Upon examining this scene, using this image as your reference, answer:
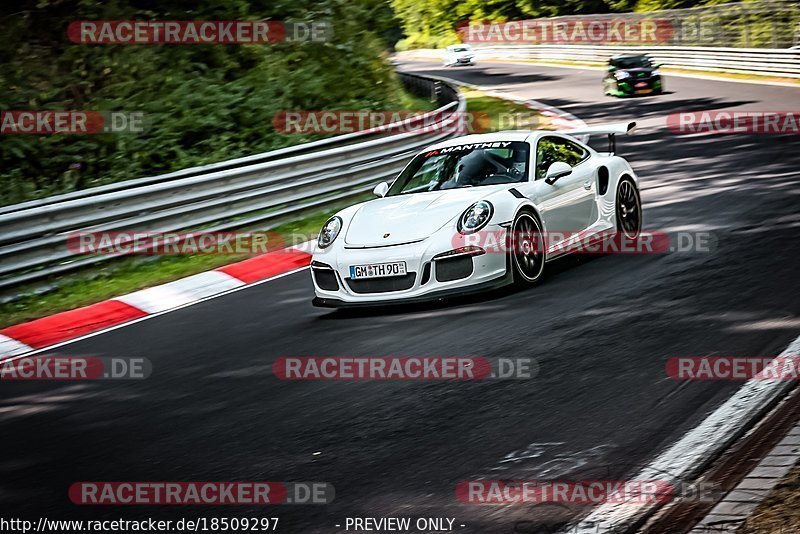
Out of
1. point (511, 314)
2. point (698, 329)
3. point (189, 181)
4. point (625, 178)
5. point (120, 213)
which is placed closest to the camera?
point (698, 329)

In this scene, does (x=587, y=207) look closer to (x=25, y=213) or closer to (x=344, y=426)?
(x=344, y=426)

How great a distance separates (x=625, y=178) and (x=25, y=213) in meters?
6.09

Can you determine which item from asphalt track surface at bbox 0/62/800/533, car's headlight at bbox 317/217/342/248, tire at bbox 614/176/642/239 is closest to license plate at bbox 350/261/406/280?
asphalt track surface at bbox 0/62/800/533

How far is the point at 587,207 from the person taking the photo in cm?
939

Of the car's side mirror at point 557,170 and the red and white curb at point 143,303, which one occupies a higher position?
the car's side mirror at point 557,170

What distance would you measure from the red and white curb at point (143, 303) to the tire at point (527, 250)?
3358mm

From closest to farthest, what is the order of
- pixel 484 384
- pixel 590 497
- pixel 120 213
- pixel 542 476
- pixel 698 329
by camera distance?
pixel 590 497
pixel 542 476
pixel 484 384
pixel 698 329
pixel 120 213

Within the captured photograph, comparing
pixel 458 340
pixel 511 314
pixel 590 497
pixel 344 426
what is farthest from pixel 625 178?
pixel 590 497

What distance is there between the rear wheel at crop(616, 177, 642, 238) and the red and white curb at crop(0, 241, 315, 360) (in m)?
3.50

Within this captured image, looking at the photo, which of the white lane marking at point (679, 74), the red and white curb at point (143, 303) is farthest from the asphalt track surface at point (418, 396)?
the white lane marking at point (679, 74)

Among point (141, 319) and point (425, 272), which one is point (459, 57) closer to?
point (141, 319)

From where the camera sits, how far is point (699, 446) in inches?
181

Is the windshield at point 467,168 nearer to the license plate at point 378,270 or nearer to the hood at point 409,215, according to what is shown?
the hood at point 409,215

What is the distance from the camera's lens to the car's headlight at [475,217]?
26.5ft
